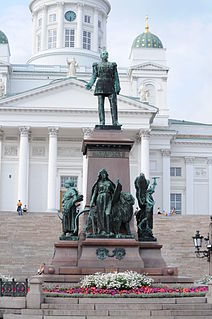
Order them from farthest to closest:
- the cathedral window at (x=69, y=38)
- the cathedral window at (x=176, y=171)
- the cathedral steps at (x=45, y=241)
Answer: the cathedral window at (x=69, y=38), the cathedral window at (x=176, y=171), the cathedral steps at (x=45, y=241)

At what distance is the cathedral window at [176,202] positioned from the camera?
61969 mm

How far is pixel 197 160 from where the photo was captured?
207 ft

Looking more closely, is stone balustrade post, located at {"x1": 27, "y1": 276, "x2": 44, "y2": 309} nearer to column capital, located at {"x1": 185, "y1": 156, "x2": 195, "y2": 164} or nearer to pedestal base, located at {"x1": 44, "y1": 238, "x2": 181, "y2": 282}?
pedestal base, located at {"x1": 44, "y1": 238, "x2": 181, "y2": 282}

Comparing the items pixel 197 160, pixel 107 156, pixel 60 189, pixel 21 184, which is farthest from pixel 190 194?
pixel 107 156

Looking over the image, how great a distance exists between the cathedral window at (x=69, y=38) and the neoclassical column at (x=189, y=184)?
64.7 ft

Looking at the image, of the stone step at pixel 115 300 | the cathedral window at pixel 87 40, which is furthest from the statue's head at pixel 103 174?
the cathedral window at pixel 87 40

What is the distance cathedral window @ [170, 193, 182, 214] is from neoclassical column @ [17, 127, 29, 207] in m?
14.3

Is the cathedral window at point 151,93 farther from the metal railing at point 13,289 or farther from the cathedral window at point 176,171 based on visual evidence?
the metal railing at point 13,289

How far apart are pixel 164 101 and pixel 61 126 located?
42.7 ft

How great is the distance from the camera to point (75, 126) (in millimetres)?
55844

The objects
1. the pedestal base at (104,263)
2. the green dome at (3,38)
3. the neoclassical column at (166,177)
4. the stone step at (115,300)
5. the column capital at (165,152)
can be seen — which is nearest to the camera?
the stone step at (115,300)

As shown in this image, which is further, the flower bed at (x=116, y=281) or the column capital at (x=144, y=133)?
the column capital at (x=144, y=133)

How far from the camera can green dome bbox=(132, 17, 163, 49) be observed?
67.2 metres

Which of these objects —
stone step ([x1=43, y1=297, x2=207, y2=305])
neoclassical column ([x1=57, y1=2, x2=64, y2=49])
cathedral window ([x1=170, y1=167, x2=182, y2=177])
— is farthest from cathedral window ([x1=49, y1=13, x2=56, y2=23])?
stone step ([x1=43, y1=297, x2=207, y2=305])
